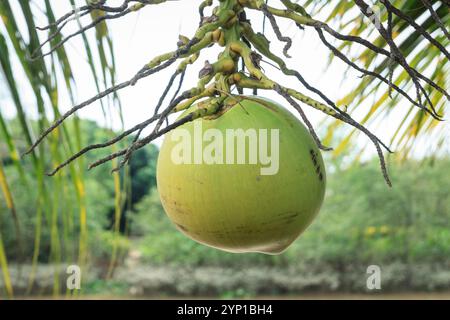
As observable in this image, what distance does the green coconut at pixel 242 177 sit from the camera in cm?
63

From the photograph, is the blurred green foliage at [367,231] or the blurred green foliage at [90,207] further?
the blurred green foliage at [367,231]

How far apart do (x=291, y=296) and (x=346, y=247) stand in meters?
1.29

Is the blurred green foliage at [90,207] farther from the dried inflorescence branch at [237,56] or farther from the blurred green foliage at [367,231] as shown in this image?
the dried inflorescence branch at [237,56]

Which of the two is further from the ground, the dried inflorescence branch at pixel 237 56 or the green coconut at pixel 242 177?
the dried inflorescence branch at pixel 237 56

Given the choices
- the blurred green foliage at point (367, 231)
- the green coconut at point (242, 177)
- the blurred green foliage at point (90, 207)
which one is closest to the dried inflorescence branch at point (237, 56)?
the green coconut at point (242, 177)

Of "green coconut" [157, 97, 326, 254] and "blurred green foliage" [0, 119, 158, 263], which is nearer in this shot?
"green coconut" [157, 97, 326, 254]

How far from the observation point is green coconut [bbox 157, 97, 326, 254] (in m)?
0.63

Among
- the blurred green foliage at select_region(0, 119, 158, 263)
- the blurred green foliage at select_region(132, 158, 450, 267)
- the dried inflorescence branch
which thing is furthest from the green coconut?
the blurred green foliage at select_region(132, 158, 450, 267)

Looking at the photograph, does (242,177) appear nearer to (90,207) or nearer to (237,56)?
(237,56)

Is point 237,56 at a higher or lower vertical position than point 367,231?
higher

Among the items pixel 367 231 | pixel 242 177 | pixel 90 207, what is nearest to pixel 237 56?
pixel 242 177

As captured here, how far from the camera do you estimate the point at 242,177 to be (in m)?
0.63

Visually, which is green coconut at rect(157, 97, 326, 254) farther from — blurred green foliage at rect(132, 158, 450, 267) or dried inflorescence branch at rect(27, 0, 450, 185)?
blurred green foliage at rect(132, 158, 450, 267)
